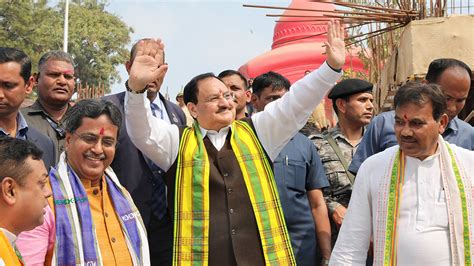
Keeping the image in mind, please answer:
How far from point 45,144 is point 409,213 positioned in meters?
2.06

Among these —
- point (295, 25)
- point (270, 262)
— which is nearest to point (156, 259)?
point (270, 262)

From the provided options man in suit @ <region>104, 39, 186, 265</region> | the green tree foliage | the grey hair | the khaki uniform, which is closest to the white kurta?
the khaki uniform

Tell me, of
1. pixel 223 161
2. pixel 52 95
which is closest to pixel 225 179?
pixel 223 161

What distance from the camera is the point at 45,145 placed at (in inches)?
165

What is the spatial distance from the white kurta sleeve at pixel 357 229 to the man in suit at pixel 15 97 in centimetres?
167

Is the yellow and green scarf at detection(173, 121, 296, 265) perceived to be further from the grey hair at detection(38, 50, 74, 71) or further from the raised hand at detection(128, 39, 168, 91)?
the grey hair at detection(38, 50, 74, 71)

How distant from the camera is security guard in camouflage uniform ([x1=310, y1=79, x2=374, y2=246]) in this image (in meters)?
4.84

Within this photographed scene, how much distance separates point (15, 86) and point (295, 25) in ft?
56.2

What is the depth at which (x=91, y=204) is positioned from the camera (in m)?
3.64

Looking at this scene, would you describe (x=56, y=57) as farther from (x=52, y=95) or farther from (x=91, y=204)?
(x=91, y=204)

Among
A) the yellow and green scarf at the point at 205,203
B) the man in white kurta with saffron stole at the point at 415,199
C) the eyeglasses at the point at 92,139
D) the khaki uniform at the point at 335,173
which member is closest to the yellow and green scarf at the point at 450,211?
the man in white kurta with saffron stole at the point at 415,199

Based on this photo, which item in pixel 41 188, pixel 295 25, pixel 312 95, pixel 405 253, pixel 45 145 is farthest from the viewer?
pixel 295 25

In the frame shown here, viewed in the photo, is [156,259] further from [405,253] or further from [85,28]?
[85,28]

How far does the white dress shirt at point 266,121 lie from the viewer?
3.86 m
